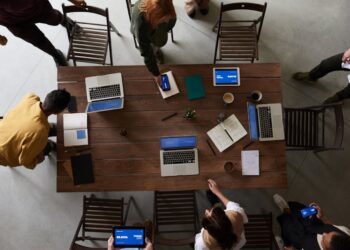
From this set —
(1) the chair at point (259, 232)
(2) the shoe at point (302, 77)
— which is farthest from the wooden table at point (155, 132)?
(2) the shoe at point (302, 77)

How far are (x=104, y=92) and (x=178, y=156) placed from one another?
2.78 ft

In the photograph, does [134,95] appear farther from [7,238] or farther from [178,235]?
[7,238]

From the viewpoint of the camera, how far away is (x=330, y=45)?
361cm

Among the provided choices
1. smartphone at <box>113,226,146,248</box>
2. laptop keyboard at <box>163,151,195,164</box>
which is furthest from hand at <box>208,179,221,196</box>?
smartphone at <box>113,226,146,248</box>

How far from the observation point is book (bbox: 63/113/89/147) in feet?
8.46

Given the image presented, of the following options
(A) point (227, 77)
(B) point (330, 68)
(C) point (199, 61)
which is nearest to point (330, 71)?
(B) point (330, 68)

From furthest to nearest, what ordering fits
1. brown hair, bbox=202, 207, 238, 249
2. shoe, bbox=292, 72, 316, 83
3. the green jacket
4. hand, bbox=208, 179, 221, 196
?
shoe, bbox=292, 72, 316, 83, hand, bbox=208, 179, 221, 196, the green jacket, brown hair, bbox=202, 207, 238, 249

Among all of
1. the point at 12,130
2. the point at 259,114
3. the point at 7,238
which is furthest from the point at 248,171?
the point at 7,238

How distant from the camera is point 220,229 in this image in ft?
6.59

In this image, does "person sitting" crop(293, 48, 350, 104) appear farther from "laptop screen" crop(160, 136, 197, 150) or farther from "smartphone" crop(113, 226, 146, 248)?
"smartphone" crop(113, 226, 146, 248)

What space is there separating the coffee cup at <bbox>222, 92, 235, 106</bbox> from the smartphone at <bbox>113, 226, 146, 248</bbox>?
1.24 meters

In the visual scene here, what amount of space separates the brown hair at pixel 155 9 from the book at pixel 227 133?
99 centimetres

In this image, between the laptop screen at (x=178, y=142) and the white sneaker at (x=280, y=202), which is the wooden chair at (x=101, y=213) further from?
the white sneaker at (x=280, y=202)

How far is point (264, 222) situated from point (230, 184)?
23.6 inches
